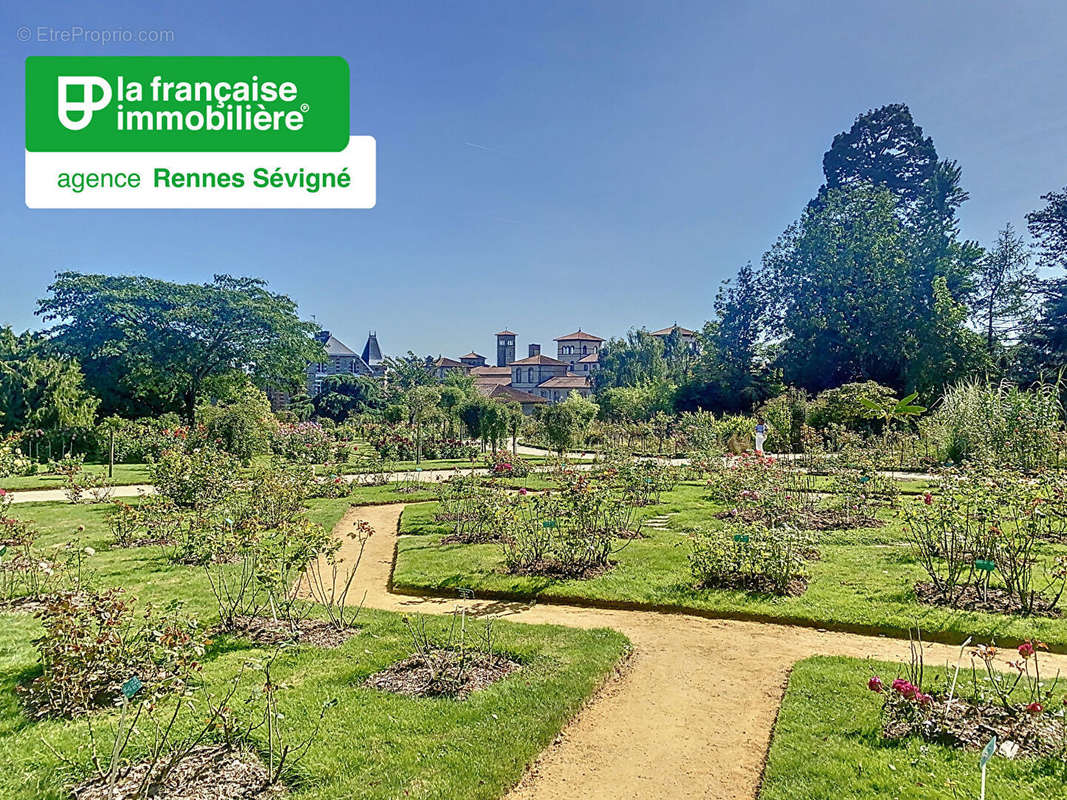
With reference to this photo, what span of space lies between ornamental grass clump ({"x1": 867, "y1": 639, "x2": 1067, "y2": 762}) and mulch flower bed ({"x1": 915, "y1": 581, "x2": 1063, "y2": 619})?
164 centimetres

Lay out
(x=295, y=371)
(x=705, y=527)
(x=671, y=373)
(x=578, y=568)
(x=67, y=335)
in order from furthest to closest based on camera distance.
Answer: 1. (x=671, y=373)
2. (x=295, y=371)
3. (x=67, y=335)
4. (x=705, y=527)
5. (x=578, y=568)

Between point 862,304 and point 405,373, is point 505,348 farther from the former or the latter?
point 862,304

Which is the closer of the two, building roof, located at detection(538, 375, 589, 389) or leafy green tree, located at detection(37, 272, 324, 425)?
leafy green tree, located at detection(37, 272, 324, 425)

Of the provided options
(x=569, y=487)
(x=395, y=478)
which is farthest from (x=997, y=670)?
(x=395, y=478)

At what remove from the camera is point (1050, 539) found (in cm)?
807

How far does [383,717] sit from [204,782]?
3.26 feet

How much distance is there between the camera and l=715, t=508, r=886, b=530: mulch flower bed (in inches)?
360

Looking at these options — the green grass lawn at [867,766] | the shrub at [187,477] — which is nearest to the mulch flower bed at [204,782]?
the green grass lawn at [867,766]

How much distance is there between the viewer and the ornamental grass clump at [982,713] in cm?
329

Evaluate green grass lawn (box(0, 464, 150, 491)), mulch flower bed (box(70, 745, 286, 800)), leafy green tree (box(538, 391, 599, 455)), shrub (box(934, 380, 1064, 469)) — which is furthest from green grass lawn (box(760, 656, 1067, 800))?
leafy green tree (box(538, 391, 599, 455))

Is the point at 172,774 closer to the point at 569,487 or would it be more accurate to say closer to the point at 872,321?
the point at 569,487

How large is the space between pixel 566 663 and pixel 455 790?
5.18 ft

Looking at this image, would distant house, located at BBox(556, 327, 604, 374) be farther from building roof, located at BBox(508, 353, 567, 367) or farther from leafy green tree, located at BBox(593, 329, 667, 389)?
leafy green tree, located at BBox(593, 329, 667, 389)

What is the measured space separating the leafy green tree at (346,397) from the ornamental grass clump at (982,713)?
1546 inches
